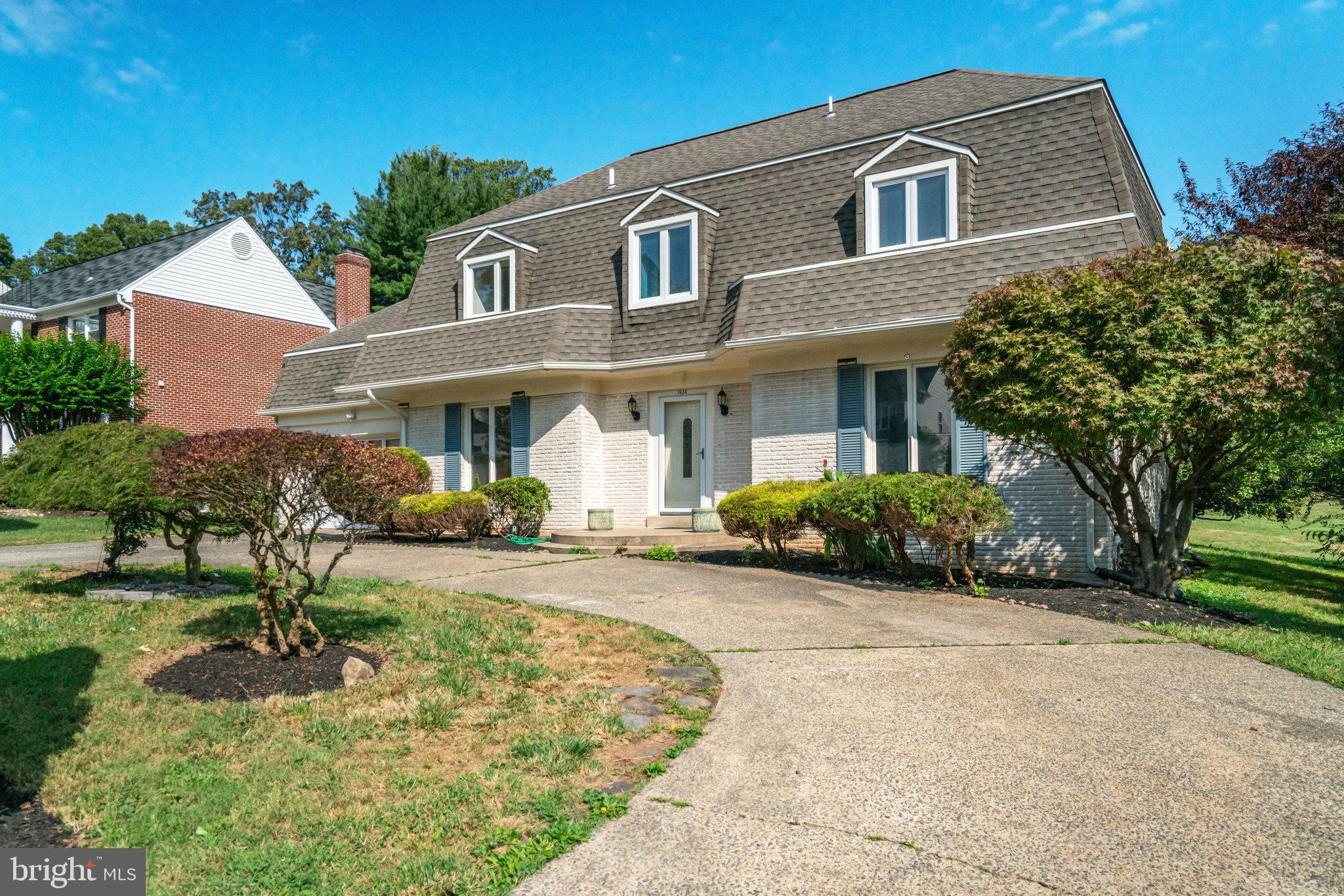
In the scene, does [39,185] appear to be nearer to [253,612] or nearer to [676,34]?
[676,34]

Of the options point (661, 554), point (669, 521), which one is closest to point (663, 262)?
point (669, 521)

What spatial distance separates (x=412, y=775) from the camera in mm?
3717

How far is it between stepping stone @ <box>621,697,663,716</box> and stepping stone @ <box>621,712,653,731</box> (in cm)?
4

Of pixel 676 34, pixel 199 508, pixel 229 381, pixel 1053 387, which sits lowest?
pixel 199 508

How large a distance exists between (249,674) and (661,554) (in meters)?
6.50

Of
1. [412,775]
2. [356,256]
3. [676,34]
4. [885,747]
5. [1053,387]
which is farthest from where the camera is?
[356,256]

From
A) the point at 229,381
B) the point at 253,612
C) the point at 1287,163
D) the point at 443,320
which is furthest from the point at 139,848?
the point at 229,381

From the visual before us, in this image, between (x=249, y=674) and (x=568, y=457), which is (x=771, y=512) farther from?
(x=249, y=674)

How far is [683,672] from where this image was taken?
5359 millimetres

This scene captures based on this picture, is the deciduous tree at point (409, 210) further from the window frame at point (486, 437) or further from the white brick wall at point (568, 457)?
the white brick wall at point (568, 457)

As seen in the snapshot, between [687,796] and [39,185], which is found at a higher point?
[39,185]

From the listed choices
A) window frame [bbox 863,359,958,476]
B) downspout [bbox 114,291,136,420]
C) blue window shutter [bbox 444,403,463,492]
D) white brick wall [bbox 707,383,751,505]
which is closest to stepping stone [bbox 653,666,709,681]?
window frame [bbox 863,359,958,476]

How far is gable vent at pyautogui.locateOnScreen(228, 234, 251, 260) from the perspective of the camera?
26094mm

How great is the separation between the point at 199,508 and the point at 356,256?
19760mm
